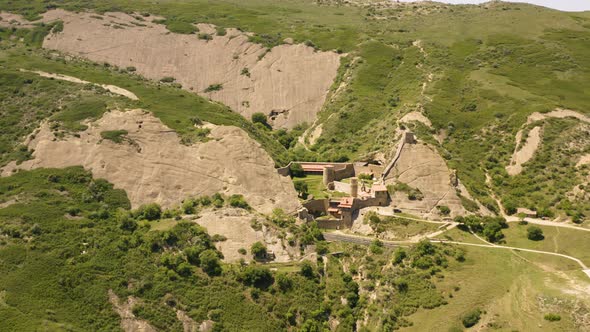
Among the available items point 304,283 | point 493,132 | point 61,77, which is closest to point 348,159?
point 493,132

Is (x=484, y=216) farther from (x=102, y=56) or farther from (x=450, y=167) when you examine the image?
(x=102, y=56)

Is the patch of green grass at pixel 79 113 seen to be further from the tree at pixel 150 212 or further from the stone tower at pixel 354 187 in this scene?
the stone tower at pixel 354 187

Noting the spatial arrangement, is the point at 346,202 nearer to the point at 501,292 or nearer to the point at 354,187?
the point at 354,187

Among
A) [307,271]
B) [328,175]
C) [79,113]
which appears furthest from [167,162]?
[307,271]

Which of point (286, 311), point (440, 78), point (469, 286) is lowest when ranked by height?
point (286, 311)

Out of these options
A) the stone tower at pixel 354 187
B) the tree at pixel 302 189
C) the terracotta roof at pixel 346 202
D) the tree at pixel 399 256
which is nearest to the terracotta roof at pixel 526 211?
the tree at pixel 399 256
